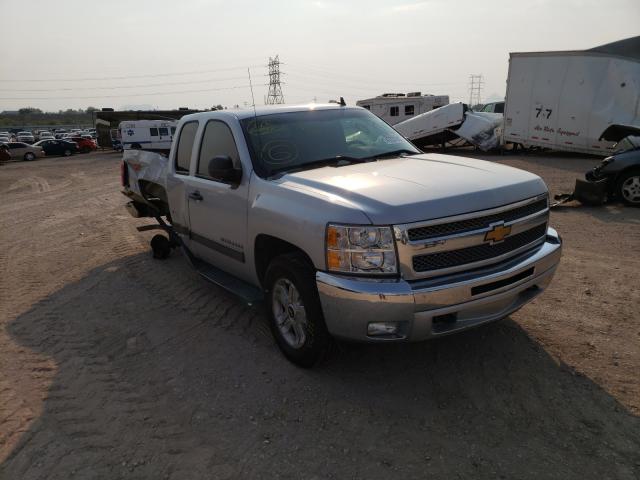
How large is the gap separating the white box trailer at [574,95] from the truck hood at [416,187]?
41.4 feet

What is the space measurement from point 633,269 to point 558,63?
44.8 ft

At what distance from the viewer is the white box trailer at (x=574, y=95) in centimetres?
1509

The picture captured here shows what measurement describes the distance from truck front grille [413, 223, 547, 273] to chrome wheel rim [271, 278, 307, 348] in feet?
3.07

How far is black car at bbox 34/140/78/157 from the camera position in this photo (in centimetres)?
3578

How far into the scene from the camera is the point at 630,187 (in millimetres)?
8906

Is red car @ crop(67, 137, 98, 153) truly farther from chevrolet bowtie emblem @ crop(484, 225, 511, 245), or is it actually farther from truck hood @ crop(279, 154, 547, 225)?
chevrolet bowtie emblem @ crop(484, 225, 511, 245)

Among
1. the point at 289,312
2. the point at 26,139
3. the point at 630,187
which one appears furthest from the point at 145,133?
the point at 289,312

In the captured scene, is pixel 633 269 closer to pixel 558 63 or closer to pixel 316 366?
pixel 316 366

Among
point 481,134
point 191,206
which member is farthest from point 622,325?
point 481,134

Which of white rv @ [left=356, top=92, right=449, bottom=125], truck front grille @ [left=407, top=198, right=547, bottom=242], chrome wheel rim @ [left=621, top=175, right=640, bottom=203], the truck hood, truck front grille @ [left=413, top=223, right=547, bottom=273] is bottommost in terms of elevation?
white rv @ [left=356, top=92, right=449, bottom=125]

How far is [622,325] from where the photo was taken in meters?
4.07

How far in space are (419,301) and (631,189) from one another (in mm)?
8131

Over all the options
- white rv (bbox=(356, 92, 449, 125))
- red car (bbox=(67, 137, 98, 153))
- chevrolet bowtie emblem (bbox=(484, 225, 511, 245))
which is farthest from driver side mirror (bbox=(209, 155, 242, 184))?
red car (bbox=(67, 137, 98, 153))

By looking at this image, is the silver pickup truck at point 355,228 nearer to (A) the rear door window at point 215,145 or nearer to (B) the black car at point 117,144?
(A) the rear door window at point 215,145
